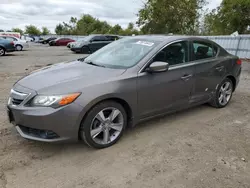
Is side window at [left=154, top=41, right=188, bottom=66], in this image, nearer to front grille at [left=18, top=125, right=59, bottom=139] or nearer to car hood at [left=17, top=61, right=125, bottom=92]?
car hood at [left=17, top=61, right=125, bottom=92]

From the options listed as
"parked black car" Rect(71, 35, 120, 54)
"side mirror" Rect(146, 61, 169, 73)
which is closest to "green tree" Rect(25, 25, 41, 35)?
"parked black car" Rect(71, 35, 120, 54)

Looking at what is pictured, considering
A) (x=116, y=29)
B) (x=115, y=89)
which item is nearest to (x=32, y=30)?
(x=116, y=29)

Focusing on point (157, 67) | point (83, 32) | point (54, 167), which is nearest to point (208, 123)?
point (157, 67)

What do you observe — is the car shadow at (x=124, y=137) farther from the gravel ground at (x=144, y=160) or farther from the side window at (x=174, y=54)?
the side window at (x=174, y=54)

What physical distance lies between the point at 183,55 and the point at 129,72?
1.20 m

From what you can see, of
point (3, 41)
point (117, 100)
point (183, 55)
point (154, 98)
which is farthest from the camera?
point (3, 41)

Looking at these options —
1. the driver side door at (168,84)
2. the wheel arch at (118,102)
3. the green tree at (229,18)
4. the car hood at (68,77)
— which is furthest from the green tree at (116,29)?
the wheel arch at (118,102)

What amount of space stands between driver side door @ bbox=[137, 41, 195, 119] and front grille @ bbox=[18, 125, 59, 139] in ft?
4.14

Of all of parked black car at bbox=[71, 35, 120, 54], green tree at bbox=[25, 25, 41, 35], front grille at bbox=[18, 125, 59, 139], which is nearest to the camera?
front grille at bbox=[18, 125, 59, 139]

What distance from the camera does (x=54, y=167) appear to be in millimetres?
2715

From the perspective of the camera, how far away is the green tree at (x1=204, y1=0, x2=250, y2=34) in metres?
25.3

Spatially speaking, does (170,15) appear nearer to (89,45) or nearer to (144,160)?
(89,45)

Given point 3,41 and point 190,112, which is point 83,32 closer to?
point 3,41

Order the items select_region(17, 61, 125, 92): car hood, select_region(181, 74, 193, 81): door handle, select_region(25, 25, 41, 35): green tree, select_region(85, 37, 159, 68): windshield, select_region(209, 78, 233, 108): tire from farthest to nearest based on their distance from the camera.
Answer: select_region(25, 25, 41, 35): green tree
select_region(209, 78, 233, 108): tire
select_region(181, 74, 193, 81): door handle
select_region(85, 37, 159, 68): windshield
select_region(17, 61, 125, 92): car hood
